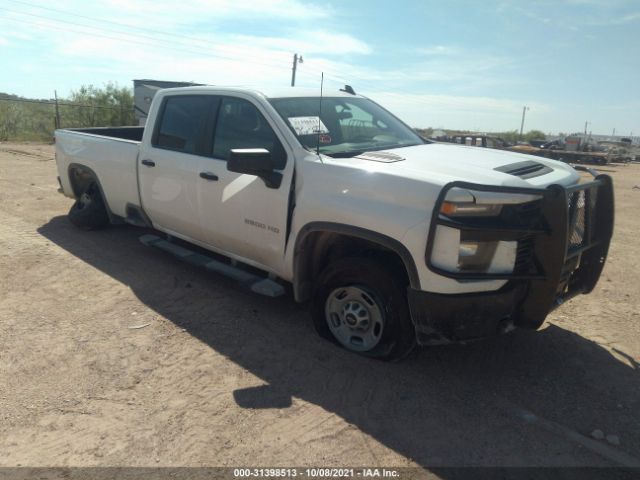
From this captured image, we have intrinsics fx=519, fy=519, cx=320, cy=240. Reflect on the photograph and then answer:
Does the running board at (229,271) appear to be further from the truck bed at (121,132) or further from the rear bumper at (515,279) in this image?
the truck bed at (121,132)

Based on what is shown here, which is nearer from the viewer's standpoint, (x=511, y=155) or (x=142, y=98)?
(x=511, y=155)

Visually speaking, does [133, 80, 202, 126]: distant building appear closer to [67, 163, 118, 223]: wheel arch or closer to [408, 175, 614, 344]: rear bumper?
[67, 163, 118, 223]: wheel arch

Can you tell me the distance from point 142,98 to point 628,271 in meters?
17.4

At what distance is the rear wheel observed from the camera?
662 cm

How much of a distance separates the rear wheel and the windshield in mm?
3476

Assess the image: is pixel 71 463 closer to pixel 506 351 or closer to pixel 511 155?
pixel 506 351

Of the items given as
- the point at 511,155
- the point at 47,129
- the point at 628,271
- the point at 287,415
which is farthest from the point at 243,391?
the point at 47,129

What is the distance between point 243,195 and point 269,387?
1.55 metres

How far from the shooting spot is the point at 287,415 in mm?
3092

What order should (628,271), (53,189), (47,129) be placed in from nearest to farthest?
(628,271) < (53,189) < (47,129)

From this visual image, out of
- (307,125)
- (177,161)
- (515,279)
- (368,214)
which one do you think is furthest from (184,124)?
(515,279)

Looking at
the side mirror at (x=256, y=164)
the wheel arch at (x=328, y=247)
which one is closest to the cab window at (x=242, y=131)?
the side mirror at (x=256, y=164)

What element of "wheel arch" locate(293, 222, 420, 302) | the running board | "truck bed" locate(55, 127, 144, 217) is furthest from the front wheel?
"truck bed" locate(55, 127, 144, 217)

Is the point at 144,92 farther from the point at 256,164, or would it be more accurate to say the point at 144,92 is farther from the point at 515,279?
the point at 515,279
